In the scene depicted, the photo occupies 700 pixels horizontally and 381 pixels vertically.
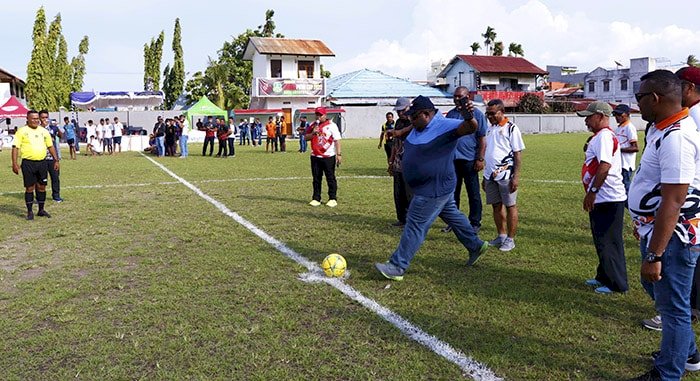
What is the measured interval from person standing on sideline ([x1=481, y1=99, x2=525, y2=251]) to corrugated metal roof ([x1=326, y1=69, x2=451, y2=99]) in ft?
144

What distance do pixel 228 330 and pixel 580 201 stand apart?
8073 millimetres

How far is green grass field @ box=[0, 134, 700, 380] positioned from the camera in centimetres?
392

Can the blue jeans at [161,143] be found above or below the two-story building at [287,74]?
below

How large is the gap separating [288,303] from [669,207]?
317cm

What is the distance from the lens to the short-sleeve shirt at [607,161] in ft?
17.3

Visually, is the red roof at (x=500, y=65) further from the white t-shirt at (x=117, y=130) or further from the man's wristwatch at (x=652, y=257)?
the man's wristwatch at (x=652, y=257)

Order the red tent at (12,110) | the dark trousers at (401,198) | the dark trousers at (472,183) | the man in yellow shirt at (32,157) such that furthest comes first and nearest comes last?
the red tent at (12,110) → the man in yellow shirt at (32,157) → the dark trousers at (401,198) → the dark trousers at (472,183)

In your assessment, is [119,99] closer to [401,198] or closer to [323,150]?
[323,150]

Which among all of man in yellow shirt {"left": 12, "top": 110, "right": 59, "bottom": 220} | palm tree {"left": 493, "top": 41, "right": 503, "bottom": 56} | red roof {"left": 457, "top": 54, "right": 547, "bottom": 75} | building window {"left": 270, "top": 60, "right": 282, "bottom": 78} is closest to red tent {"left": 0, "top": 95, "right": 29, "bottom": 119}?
man in yellow shirt {"left": 12, "top": 110, "right": 59, "bottom": 220}

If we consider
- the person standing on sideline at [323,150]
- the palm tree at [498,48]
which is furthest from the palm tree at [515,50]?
the person standing on sideline at [323,150]

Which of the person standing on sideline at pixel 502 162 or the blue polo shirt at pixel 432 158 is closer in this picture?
the blue polo shirt at pixel 432 158

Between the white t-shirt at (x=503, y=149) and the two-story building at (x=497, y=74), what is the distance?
52.8 m

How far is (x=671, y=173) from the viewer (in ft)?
10.2

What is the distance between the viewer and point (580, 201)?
10641 mm
